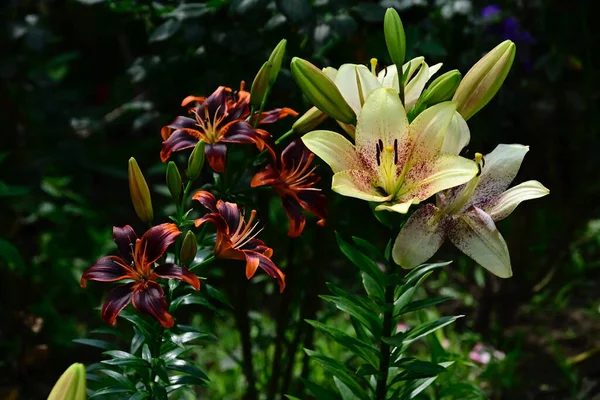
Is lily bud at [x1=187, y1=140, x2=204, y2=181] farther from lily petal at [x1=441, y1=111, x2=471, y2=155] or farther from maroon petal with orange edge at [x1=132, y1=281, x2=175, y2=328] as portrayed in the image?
lily petal at [x1=441, y1=111, x2=471, y2=155]

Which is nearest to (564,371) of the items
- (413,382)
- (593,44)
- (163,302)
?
(593,44)

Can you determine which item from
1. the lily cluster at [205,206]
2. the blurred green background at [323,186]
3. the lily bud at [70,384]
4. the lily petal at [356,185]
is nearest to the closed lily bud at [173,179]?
the lily cluster at [205,206]

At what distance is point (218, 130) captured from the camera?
1.16m

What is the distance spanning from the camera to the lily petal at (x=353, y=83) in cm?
107

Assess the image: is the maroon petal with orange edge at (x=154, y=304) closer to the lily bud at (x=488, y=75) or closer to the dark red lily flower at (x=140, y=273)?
the dark red lily flower at (x=140, y=273)

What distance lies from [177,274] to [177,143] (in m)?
0.21

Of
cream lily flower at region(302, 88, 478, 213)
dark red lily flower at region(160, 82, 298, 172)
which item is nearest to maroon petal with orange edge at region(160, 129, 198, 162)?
dark red lily flower at region(160, 82, 298, 172)

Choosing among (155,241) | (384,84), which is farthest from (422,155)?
(155,241)

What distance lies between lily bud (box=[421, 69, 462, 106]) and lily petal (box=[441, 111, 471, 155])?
3 cm

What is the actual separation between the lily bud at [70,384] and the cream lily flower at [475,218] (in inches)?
15.0

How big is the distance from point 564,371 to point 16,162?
1.67m

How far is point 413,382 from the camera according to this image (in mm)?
Result: 1228

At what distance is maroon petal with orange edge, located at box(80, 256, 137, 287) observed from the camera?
3.40ft

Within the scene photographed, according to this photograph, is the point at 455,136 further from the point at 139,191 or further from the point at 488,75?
the point at 139,191
